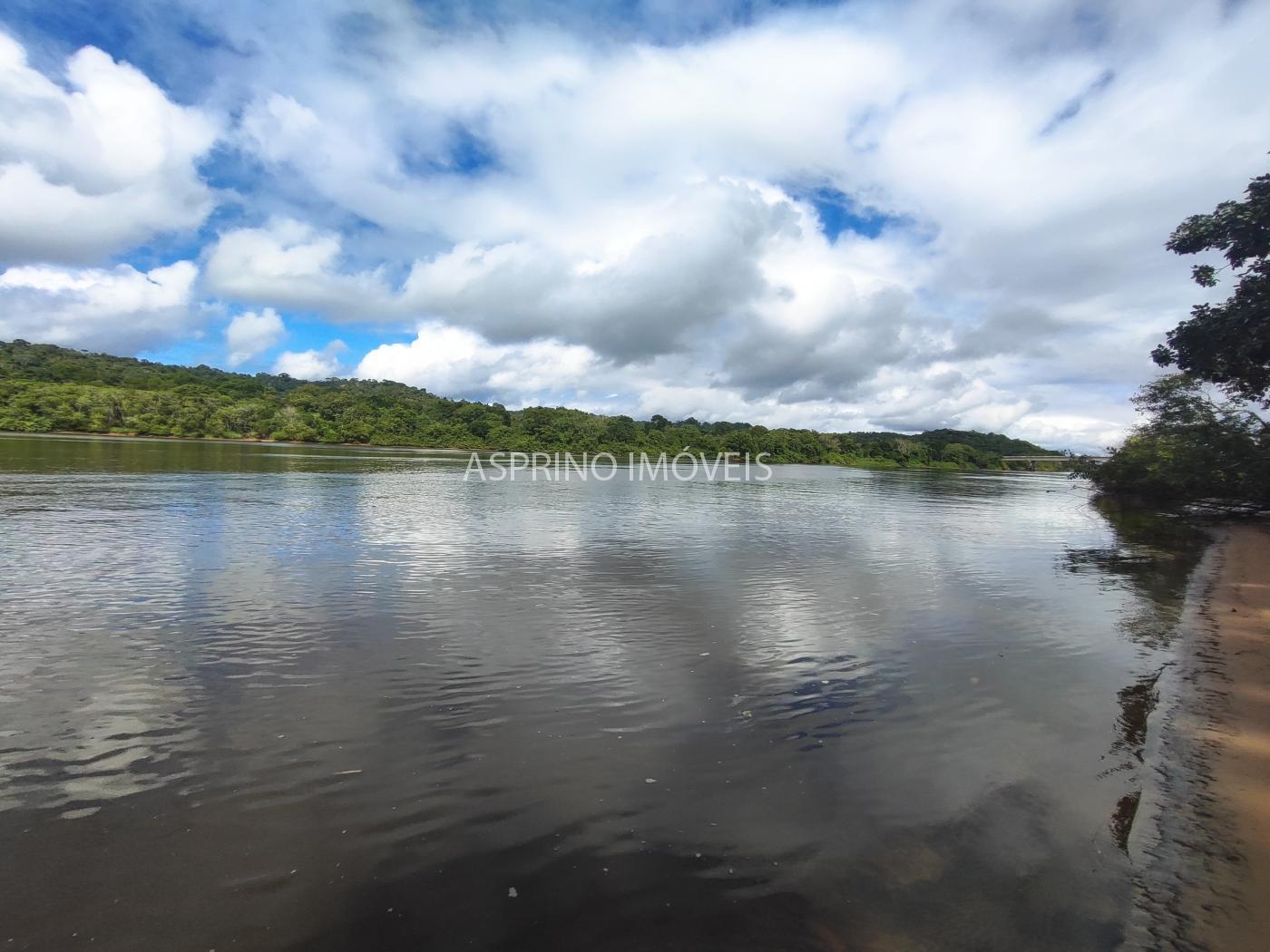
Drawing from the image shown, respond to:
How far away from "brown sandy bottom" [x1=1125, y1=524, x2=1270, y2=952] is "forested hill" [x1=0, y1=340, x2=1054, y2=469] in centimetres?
13669

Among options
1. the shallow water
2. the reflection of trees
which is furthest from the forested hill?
the reflection of trees

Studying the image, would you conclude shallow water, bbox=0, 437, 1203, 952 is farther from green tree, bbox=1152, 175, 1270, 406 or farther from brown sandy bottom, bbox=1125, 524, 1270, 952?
green tree, bbox=1152, 175, 1270, 406

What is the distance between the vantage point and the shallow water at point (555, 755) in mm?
4871

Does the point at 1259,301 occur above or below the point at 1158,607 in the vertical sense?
above

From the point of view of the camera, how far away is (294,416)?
133500 millimetres

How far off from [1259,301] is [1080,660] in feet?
54.7

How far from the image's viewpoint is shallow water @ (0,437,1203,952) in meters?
4.87

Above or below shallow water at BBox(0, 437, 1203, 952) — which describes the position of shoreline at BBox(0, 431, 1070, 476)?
above

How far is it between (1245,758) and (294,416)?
150739 mm

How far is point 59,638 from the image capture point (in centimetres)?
1048

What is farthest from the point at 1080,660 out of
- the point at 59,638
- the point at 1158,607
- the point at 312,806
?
the point at 59,638

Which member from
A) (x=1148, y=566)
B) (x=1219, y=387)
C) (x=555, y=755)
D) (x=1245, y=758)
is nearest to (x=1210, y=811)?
(x=1245, y=758)

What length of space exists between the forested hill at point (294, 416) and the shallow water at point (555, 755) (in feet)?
388

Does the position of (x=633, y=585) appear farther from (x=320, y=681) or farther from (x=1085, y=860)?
(x=1085, y=860)
